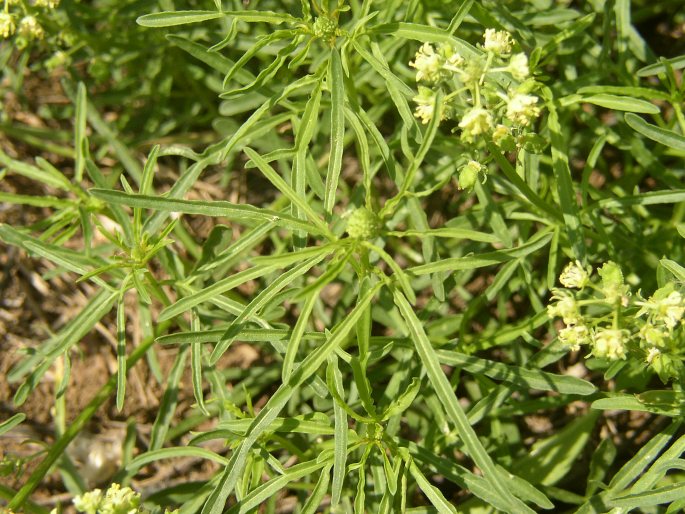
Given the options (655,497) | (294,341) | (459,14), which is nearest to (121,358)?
(294,341)

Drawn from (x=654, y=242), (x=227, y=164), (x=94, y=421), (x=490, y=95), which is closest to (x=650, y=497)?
(x=654, y=242)

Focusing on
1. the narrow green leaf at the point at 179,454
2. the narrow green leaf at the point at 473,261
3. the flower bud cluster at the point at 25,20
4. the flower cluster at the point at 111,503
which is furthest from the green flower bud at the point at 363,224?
the flower bud cluster at the point at 25,20

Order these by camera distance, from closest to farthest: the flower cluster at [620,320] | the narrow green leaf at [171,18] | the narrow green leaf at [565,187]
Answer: the flower cluster at [620,320], the narrow green leaf at [171,18], the narrow green leaf at [565,187]

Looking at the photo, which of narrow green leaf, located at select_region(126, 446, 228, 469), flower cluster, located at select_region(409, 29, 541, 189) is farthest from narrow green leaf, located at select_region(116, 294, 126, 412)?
flower cluster, located at select_region(409, 29, 541, 189)

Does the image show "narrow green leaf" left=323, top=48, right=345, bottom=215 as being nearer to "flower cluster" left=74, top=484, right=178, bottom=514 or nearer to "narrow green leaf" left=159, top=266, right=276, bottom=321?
"narrow green leaf" left=159, top=266, right=276, bottom=321

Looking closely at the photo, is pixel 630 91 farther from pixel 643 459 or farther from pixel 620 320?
pixel 643 459

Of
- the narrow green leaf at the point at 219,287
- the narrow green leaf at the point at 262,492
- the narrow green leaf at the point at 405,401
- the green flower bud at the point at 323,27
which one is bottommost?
the narrow green leaf at the point at 262,492

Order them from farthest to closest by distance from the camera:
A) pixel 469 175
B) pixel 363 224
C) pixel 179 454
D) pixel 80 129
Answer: pixel 80 129, pixel 179 454, pixel 363 224, pixel 469 175

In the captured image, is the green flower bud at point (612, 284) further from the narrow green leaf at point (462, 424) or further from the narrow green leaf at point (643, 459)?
the narrow green leaf at point (643, 459)
